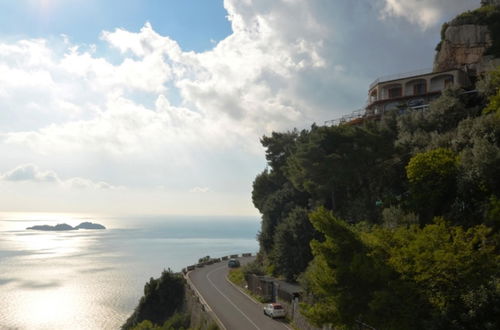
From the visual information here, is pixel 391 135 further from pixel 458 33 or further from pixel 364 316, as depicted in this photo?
pixel 458 33

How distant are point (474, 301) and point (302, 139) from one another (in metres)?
34.5

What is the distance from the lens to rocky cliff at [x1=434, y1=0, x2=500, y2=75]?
5362 cm

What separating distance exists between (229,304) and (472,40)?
47865 mm

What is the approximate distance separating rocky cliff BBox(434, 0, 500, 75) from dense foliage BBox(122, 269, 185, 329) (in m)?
46.2

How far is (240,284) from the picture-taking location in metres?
48.2

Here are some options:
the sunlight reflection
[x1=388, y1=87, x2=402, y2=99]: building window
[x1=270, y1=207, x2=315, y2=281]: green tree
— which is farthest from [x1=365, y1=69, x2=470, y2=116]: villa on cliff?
the sunlight reflection

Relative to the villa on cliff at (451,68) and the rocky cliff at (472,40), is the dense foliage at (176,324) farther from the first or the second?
the rocky cliff at (472,40)

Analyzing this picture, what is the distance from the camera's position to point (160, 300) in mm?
49500

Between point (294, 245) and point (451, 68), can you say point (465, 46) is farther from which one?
point (294, 245)

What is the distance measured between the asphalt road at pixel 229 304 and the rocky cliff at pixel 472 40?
40.5 metres

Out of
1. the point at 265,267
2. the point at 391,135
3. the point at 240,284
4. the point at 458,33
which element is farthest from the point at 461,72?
the point at 240,284

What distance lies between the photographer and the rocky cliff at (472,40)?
5362cm

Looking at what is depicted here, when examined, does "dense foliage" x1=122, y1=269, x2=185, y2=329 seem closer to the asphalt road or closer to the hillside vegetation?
the asphalt road

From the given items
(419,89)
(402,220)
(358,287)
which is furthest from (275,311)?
(419,89)
